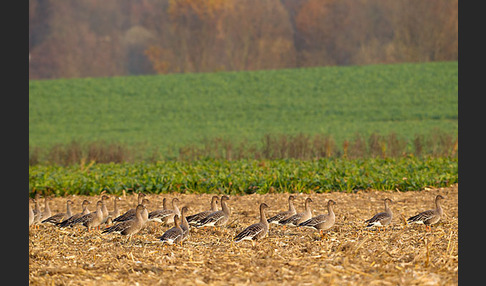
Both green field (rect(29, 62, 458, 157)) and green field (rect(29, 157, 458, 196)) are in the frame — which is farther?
green field (rect(29, 62, 458, 157))

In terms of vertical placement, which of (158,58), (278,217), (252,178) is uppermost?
(158,58)

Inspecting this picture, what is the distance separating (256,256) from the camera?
839 centimetres

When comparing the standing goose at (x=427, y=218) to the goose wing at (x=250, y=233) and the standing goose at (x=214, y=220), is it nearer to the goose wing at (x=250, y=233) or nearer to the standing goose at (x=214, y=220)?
the goose wing at (x=250, y=233)

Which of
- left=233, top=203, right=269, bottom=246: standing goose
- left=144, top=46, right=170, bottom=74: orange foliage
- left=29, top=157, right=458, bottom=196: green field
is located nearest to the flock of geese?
left=233, top=203, right=269, bottom=246: standing goose

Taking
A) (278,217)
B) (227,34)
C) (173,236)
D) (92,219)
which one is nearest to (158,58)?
(227,34)

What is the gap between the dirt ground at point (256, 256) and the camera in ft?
23.4

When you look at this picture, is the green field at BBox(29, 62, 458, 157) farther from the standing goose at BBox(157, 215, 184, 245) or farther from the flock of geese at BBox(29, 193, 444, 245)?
the standing goose at BBox(157, 215, 184, 245)

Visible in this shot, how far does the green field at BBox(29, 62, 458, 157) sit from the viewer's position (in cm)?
3759

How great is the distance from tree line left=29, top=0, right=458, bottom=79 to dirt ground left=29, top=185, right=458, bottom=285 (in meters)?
54.7

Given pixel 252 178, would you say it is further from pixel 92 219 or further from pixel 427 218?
→ pixel 427 218

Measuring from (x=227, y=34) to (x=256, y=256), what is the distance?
70849 millimetres

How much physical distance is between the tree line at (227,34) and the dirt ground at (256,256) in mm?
54679

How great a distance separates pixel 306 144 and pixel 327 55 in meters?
56.7

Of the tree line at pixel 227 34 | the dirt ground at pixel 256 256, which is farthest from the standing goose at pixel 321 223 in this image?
the tree line at pixel 227 34
